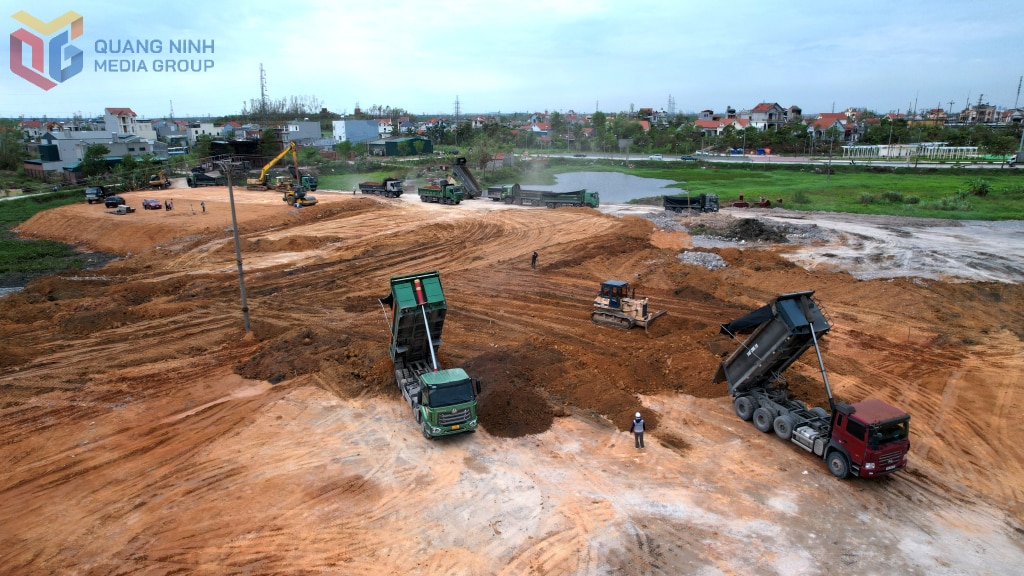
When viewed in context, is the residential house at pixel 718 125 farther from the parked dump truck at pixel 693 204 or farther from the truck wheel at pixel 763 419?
the truck wheel at pixel 763 419

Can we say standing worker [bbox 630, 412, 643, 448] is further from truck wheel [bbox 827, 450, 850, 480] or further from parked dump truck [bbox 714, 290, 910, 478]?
truck wheel [bbox 827, 450, 850, 480]

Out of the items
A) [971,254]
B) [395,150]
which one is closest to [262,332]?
[971,254]

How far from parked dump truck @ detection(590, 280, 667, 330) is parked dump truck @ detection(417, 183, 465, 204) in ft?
111

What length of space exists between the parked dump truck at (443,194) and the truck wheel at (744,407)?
4210 centimetres

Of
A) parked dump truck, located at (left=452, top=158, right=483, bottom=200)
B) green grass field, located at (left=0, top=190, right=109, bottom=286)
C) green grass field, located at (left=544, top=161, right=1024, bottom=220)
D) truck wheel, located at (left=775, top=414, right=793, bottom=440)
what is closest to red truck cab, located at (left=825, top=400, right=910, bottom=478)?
truck wheel, located at (left=775, top=414, right=793, bottom=440)

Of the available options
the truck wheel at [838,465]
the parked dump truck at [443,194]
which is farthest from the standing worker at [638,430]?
the parked dump truck at [443,194]

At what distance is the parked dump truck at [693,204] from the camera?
49.6 metres

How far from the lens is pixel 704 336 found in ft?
74.2

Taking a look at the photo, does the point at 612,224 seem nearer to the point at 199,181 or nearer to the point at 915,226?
the point at 915,226

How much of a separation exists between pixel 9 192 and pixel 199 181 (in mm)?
19610

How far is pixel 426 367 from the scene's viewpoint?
18812 millimetres

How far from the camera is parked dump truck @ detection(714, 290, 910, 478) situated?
13.4 m

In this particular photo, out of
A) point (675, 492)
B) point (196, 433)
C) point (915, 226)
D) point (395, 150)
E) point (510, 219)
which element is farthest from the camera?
point (395, 150)

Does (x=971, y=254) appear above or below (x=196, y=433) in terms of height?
above
